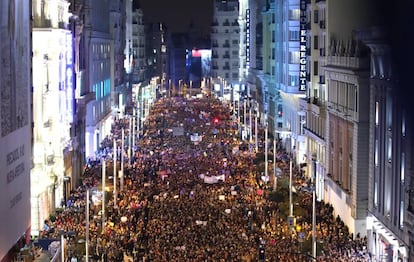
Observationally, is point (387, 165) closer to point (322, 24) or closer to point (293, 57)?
point (322, 24)

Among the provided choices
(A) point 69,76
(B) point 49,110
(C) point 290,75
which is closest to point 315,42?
(C) point 290,75

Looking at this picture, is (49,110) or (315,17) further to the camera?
(315,17)

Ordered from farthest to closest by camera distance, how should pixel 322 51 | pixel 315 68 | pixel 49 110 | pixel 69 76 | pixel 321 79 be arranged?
pixel 315 68 → pixel 321 79 → pixel 322 51 → pixel 69 76 → pixel 49 110

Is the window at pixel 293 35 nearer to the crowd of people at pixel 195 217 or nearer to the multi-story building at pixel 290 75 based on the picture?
the multi-story building at pixel 290 75

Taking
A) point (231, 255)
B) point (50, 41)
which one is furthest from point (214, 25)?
point (231, 255)

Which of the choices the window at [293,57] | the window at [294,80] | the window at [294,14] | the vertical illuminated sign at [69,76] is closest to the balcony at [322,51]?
the window at [294,80]

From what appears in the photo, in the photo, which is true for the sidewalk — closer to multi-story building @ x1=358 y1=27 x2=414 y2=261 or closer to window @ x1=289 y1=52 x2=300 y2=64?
multi-story building @ x1=358 y1=27 x2=414 y2=261
